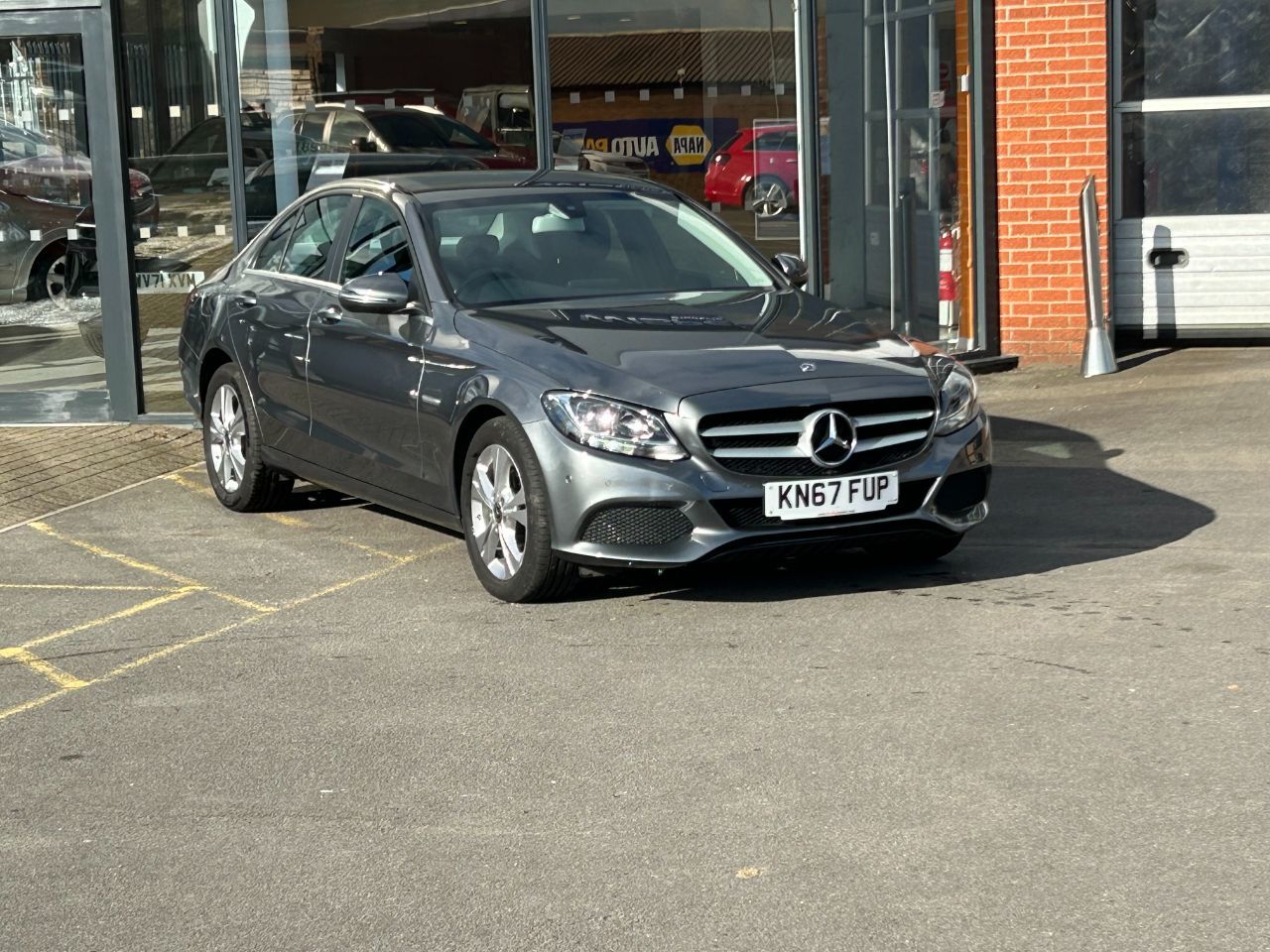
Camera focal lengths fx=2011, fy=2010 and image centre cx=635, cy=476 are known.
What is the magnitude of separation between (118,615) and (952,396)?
3208 millimetres

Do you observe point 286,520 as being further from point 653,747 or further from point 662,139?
point 662,139

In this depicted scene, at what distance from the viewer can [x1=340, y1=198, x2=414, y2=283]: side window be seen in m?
8.27

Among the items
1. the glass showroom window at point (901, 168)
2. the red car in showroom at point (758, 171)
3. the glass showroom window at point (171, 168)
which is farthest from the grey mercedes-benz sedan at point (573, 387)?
the glass showroom window at point (901, 168)

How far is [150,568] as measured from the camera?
27.6 ft

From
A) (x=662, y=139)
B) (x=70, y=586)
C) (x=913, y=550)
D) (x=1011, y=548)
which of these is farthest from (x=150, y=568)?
(x=662, y=139)

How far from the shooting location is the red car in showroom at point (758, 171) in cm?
1294

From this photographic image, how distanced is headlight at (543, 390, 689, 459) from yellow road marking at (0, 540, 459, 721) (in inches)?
53.3

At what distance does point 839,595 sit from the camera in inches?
285

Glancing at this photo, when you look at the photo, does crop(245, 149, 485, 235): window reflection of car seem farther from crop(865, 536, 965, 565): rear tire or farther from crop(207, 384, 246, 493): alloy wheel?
crop(865, 536, 965, 565): rear tire

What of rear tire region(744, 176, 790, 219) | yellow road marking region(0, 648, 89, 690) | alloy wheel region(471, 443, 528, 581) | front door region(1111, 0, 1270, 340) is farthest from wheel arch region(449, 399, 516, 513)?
front door region(1111, 0, 1270, 340)

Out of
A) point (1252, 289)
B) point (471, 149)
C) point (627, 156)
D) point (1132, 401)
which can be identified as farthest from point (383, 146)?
point (1252, 289)

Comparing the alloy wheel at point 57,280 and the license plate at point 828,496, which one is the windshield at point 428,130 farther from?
the license plate at point 828,496

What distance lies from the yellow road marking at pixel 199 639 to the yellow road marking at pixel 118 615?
0.58 ft

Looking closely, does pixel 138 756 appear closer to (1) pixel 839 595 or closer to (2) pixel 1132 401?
(1) pixel 839 595
